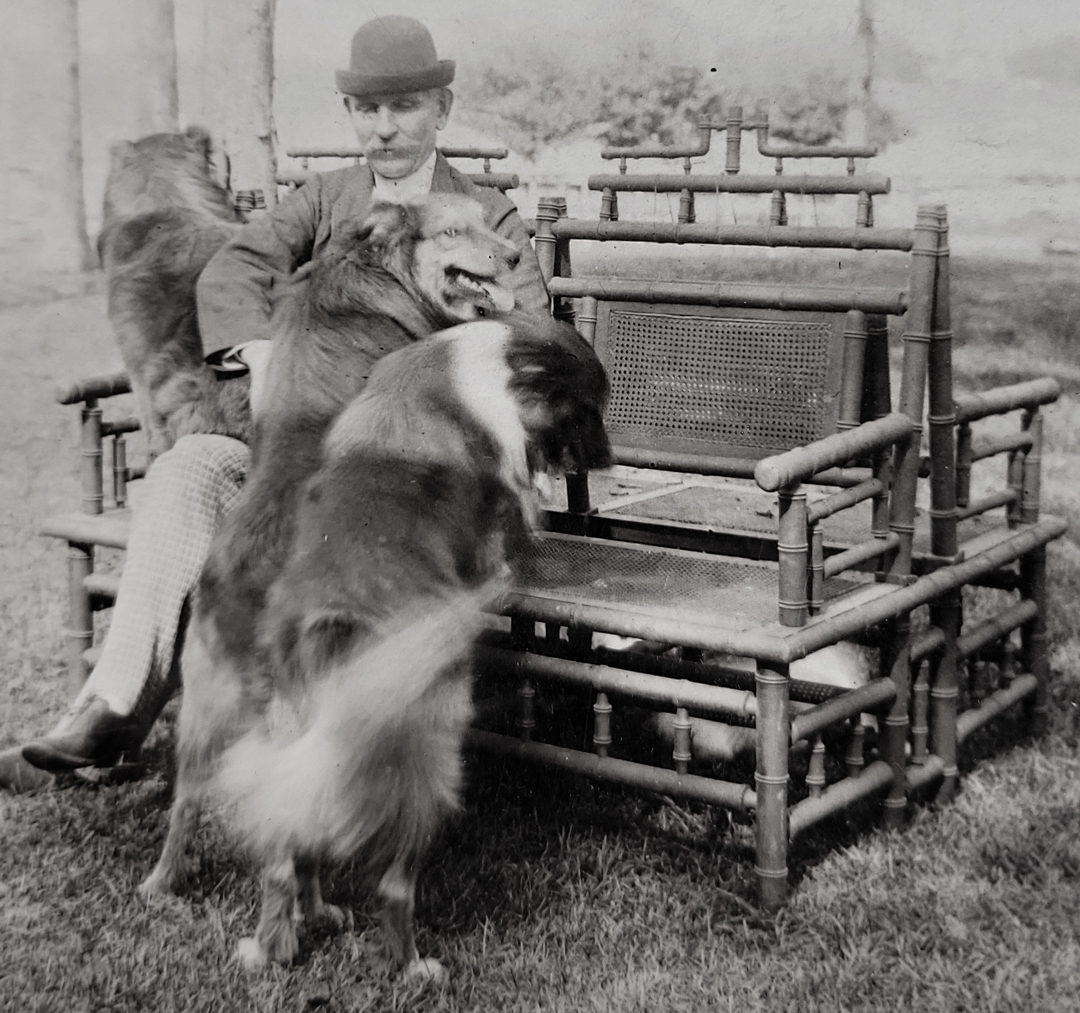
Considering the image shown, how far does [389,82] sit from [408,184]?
0.28 metres

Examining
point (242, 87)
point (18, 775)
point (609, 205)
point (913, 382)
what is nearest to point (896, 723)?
point (913, 382)

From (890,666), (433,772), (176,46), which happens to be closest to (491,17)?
(176,46)

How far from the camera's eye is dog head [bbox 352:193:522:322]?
2654 mm

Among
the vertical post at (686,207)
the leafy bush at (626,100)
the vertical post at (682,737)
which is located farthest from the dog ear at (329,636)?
the leafy bush at (626,100)

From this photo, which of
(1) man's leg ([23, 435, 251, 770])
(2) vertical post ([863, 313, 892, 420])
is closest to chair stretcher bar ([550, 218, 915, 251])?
(2) vertical post ([863, 313, 892, 420])

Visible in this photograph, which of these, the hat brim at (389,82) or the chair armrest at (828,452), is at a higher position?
the hat brim at (389,82)

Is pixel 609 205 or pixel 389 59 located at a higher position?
pixel 389 59

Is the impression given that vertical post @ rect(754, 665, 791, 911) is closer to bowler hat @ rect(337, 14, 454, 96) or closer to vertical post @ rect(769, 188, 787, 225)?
bowler hat @ rect(337, 14, 454, 96)

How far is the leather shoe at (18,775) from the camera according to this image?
3057 mm

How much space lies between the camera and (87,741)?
8.57 ft

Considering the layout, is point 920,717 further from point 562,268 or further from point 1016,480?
point 562,268

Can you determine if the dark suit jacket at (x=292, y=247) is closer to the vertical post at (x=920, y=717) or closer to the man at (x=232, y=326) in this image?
the man at (x=232, y=326)

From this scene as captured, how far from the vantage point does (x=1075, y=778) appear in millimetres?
3229

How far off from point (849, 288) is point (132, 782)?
7.40ft
